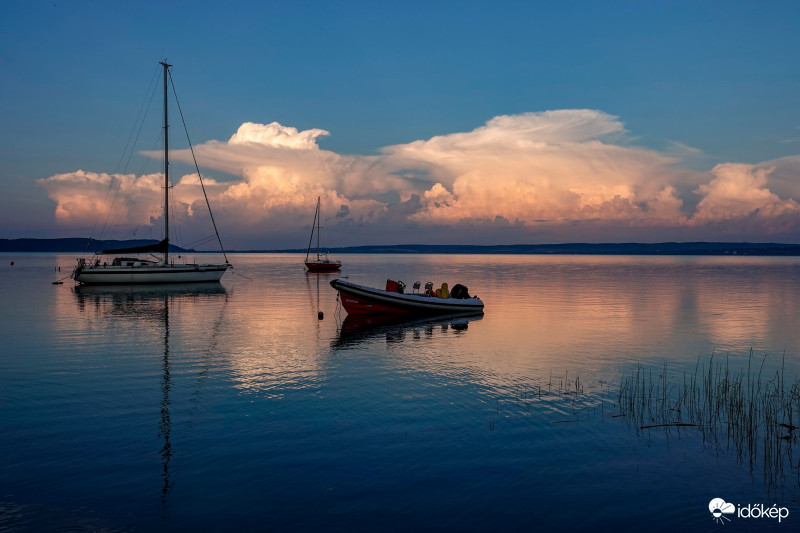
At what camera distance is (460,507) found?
10227 millimetres

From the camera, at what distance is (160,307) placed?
44.6 m

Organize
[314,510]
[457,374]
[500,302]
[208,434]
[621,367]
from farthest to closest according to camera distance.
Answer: [500,302] < [621,367] < [457,374] < [208,434] < [314,510]

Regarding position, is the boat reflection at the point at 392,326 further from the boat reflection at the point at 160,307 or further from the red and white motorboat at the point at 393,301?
the boat reflection at the point at 160,307

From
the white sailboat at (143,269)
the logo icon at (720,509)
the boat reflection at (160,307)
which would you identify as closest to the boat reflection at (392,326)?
the boat reflection at (160,307)

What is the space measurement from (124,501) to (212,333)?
21.8 metres

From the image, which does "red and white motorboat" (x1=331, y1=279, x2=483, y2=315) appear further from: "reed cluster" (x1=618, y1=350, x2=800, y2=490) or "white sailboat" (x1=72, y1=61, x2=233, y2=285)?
"white sailboat" (x1=72, y1=61, x2=233, y2=285)

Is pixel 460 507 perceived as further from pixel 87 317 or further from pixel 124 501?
pixel 87 317

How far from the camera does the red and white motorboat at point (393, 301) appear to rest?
3884cm

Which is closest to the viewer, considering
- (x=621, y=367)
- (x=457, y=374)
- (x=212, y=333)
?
(x=457, y=374)

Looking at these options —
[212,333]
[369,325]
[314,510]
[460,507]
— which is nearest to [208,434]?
[314,510]

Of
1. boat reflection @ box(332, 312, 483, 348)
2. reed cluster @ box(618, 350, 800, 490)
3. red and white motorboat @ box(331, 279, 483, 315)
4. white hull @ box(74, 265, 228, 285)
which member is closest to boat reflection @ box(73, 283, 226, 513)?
white hull @ box(74, 265, 228, 285)

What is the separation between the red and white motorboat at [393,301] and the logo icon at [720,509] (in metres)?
28.8

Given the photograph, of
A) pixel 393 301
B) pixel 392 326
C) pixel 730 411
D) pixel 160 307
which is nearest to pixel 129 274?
pixel 160 307

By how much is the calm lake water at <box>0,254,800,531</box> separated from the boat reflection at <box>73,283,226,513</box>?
188 mm
